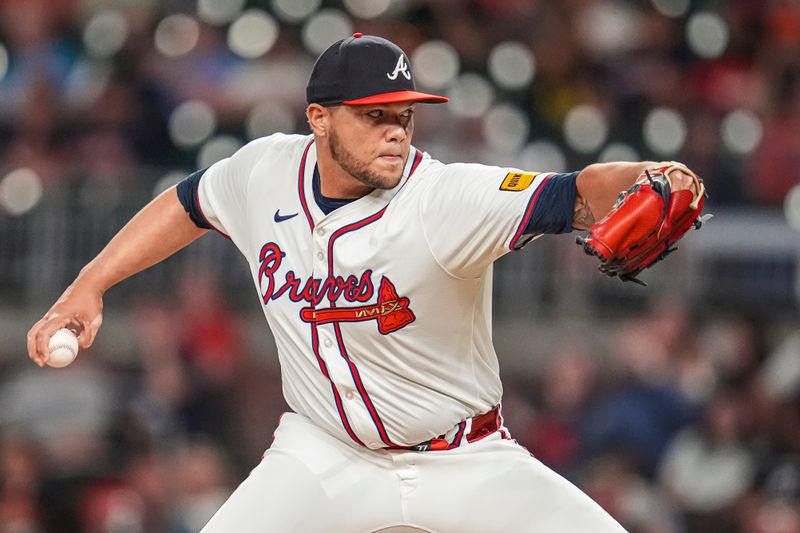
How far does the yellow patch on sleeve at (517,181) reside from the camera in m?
3.43

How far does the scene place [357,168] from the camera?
3.68 meters

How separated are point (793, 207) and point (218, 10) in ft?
14.6

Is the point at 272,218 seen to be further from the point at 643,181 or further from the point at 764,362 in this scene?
the point at 764,362

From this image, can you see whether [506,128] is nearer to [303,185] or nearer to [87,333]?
[303,185]

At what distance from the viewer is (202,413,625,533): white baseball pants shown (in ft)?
11.9

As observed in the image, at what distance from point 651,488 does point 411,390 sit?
390 cm

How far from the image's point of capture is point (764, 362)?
7.72 m

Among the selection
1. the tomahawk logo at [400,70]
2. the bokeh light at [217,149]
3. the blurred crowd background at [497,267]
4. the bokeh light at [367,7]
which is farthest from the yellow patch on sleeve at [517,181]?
the bokeh light at [367,7]

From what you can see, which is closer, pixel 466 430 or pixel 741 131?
pixel 466 430

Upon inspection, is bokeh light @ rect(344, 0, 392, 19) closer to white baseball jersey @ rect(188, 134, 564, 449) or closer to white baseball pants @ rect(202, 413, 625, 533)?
white baseball jersey @ rect(188, 134, 564, 449)

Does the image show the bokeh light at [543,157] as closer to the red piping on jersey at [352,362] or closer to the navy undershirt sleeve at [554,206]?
the red piping on jersey at [352,362]

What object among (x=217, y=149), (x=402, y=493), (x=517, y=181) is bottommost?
(x=402, y=493)

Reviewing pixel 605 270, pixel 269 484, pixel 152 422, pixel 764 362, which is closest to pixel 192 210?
pixel 269 484

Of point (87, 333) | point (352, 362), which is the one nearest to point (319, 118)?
point (352, 362)
